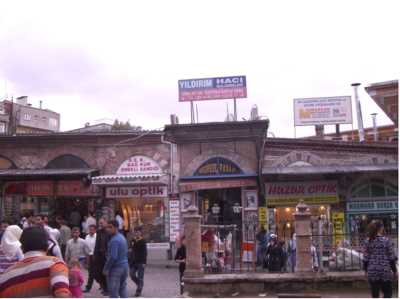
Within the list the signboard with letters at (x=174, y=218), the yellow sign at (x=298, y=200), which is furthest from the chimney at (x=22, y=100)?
the yellow sign at (x=298, y=200)

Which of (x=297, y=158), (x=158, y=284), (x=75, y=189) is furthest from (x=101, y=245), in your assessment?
(x=297, y=158)

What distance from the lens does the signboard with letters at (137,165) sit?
22.9 meters

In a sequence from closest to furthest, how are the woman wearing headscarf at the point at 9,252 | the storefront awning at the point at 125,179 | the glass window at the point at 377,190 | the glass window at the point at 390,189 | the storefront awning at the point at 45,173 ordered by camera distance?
the woman wearing headscarf at the point at 9,252
the storefront awning at the point at 125,179
the glass window at the point at 390,189
the glass window at the point at 377,190
the storefront awning at the point at 45,173

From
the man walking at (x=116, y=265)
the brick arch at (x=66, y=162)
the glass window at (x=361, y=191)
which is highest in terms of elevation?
the brick arch at (x=66, y=162)

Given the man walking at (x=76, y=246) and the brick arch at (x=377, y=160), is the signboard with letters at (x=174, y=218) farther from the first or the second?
the man walking at (x=76, y=246)

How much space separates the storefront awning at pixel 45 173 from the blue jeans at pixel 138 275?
379 inches

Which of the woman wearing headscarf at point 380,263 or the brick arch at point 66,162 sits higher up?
the brick arch at point 66,162

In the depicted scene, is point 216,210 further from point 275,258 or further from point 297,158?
point 275,258

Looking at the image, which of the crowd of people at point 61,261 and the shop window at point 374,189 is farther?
the shop window at point 374,189

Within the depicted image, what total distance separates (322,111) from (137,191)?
13.0 metres

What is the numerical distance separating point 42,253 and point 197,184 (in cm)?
1707

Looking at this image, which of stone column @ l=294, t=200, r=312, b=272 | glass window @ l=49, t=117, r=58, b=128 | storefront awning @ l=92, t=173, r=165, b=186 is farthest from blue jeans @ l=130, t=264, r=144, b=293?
glass window @ l=49, t=117, r=58, b=128

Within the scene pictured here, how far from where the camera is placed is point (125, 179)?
21188 mm

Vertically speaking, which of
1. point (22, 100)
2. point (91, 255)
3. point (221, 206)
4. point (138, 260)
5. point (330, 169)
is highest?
point (22, 100)
